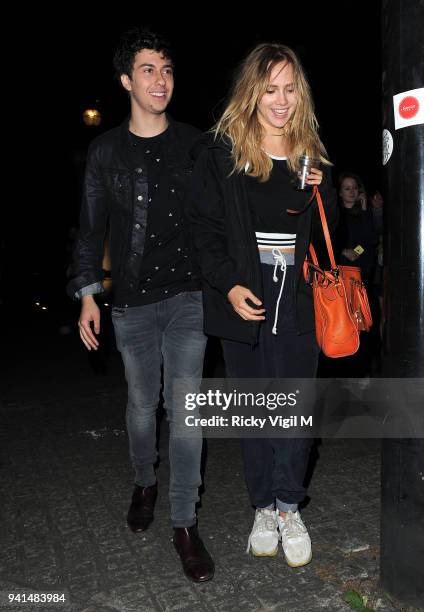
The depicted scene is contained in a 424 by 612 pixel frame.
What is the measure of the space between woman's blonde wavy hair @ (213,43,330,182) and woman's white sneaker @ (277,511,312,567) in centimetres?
161

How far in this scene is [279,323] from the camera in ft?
8.99

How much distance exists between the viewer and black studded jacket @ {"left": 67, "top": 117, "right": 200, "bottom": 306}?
2.90 meters

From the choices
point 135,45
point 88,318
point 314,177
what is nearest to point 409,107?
point 314,177

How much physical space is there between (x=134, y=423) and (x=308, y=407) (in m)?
0.90

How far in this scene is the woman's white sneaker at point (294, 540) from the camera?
2.76 meters

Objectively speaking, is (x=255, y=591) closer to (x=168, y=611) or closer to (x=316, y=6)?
(x=168, y=611)

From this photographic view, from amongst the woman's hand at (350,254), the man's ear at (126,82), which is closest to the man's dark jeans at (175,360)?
the man's ear at (126,82)

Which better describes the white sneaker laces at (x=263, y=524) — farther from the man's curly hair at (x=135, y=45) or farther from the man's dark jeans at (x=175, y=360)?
the man's curly hair at (x=135, y=45)

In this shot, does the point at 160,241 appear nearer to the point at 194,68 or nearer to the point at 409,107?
the point at 409,107

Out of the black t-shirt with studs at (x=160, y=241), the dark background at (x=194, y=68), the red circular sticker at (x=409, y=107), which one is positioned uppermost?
the dark background at (x=194, y=68)

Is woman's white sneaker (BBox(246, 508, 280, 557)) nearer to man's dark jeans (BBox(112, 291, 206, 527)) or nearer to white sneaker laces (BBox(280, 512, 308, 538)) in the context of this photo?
white sneaker laces (BBox(280, 512, 308, 538))

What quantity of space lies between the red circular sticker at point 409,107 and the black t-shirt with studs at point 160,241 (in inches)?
45.3

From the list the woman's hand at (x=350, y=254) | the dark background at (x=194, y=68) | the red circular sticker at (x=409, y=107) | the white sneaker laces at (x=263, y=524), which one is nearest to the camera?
the red circular sticker at (x=409, y=107)

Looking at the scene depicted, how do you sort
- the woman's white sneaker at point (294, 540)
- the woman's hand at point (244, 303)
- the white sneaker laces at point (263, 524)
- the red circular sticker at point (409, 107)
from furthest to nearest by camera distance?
the white sneaker laces at point (263, 524)
the woman's white sneaker at point (294, 540)
the woman's hand at point (244, 303)
the red circular sticker at point (409, 107)
